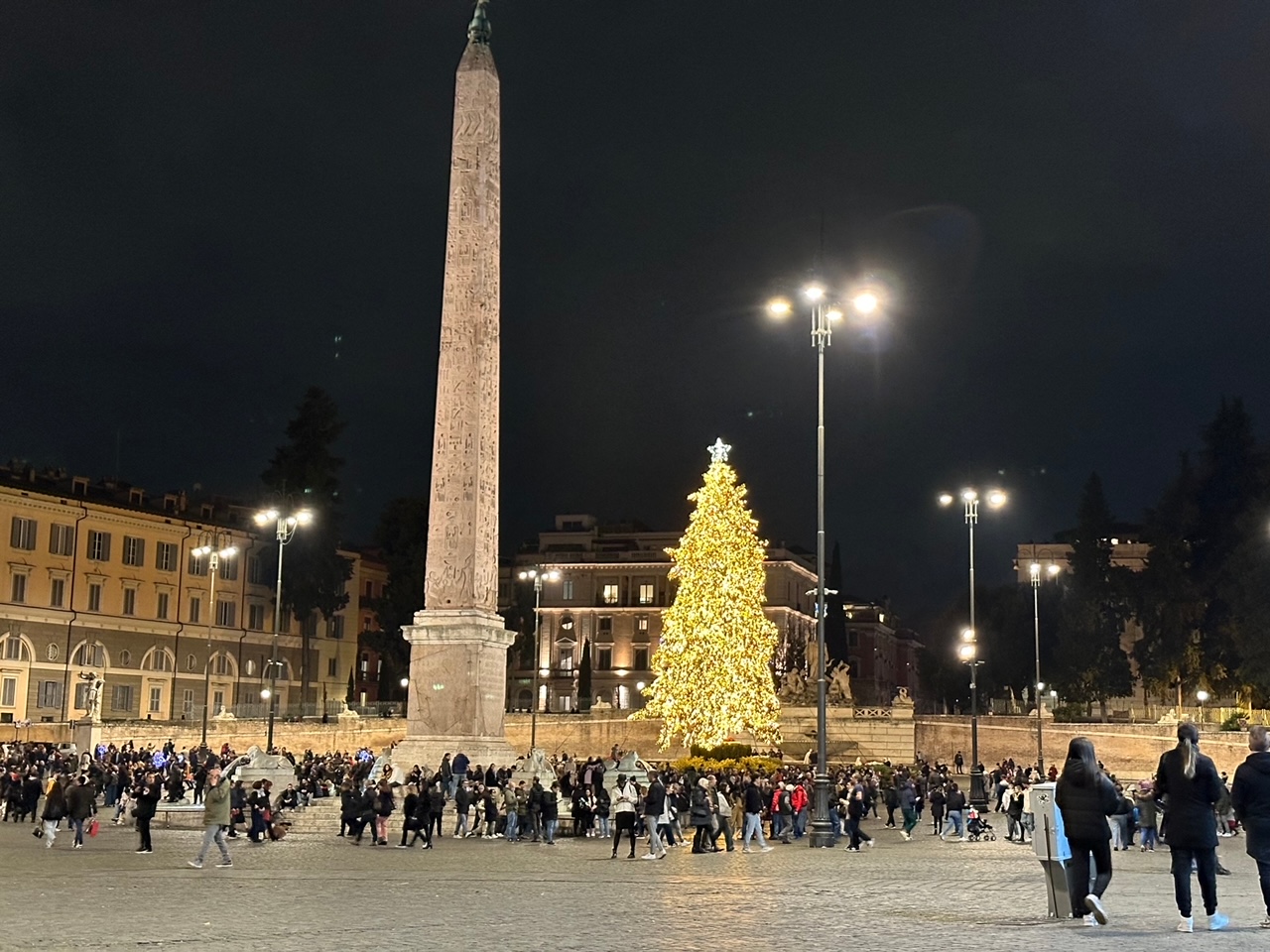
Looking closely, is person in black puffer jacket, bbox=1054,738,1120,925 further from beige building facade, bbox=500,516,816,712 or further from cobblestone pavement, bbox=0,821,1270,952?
beige building facade, bbox=500,516,816,712

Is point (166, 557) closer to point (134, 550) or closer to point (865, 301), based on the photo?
point (134, 550)

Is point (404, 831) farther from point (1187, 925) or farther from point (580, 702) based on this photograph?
point (580, 702)

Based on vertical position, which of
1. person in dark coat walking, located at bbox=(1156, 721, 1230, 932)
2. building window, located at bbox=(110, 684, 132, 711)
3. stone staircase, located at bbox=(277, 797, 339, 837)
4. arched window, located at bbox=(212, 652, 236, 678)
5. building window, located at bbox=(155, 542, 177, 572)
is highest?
building window, located at bbox=(155, 542, 177, 572)

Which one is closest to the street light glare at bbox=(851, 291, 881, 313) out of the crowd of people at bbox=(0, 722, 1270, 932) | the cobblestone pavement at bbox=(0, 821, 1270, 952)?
the crowd of people at bbox=(0, 722, 1270, 932)

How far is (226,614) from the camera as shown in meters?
72.9

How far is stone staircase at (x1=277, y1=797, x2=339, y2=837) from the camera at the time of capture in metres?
26.4

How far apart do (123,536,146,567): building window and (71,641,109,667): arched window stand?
4.24 m

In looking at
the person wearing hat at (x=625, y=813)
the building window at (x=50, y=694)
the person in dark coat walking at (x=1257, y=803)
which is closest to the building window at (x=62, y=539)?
the building window at (x=50, y=694)

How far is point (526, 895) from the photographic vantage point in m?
13.7

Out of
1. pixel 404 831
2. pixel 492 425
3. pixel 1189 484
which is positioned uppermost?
pixel 1189 484

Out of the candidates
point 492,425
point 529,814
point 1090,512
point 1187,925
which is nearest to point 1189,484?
point 1090,512

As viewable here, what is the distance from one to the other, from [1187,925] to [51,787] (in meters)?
16.6

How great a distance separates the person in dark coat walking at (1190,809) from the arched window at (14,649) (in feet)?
190

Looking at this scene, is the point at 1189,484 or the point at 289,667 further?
the point at 289,667
